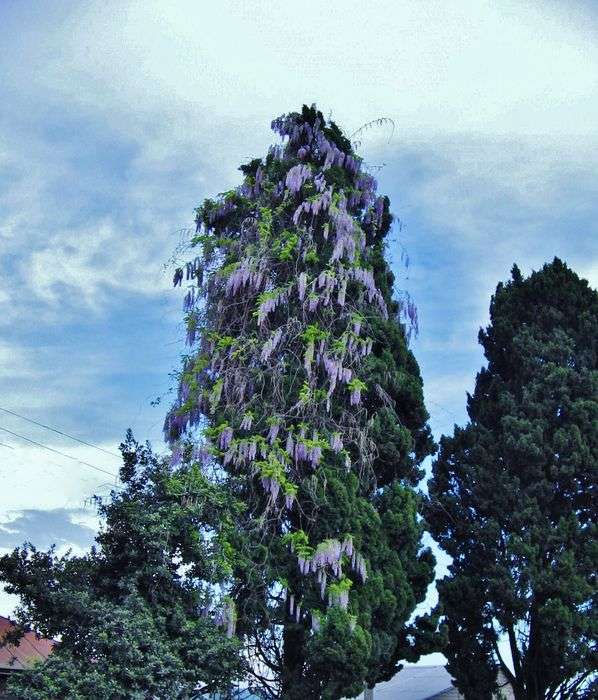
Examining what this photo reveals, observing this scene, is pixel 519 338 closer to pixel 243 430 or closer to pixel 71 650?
pixel 243 430

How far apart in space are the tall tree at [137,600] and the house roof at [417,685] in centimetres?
1094

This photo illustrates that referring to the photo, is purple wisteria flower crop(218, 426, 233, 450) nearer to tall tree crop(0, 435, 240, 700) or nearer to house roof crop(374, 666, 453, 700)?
tall tree crop(0, 435, 240, 700)

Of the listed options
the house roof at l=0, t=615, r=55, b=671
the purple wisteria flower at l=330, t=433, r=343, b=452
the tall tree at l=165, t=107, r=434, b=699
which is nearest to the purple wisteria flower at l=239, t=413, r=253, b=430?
the tall tree at l=165, t=107, r=434, b=699

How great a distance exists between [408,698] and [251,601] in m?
10.3

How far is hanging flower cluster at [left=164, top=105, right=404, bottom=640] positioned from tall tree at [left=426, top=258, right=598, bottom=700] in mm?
4087

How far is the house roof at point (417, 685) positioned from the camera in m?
20.4

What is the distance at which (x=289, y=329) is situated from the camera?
13641 millimetres

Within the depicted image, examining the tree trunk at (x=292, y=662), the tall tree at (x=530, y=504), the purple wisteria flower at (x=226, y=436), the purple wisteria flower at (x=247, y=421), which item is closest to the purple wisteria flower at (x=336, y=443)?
the purple wisteria flower at (x=247, y=421)

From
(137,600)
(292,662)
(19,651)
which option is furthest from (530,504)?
(19,651)

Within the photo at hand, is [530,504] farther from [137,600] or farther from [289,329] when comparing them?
[137,600]

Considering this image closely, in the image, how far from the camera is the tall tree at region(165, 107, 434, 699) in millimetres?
11547

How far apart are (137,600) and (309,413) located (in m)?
4.22

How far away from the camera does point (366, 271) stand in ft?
46.9

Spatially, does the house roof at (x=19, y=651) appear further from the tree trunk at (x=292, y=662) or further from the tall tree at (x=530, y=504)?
the tall tree at (x=530, y=504)
